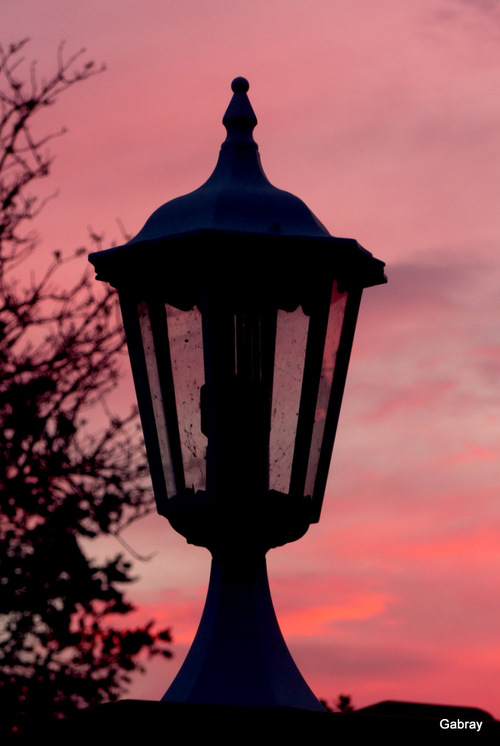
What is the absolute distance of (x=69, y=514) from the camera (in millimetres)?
9594

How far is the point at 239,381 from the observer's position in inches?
148

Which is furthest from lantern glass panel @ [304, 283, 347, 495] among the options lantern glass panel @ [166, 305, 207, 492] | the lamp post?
lantern glass panel @ [166, 305, 207, 492]

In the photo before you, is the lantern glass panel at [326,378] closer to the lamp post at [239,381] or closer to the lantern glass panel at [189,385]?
the lamp post at [239,381]

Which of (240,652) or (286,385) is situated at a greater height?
(286,385)

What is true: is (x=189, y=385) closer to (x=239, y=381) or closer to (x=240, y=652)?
(x=239, y=381)

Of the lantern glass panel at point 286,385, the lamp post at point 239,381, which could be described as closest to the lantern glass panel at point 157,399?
the lamp post at point 239,381

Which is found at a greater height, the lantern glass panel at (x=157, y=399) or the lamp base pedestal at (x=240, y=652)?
the lantern glass panel at (x=157, y=399)

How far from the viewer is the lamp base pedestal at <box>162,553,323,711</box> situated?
3.82 meters

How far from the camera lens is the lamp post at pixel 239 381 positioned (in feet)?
12.4

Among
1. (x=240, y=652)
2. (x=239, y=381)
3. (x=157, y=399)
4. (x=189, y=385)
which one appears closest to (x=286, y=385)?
(x=239, y=381)

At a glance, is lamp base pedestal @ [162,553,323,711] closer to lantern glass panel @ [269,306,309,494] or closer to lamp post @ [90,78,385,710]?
lamp post @ [90,78,385,710]

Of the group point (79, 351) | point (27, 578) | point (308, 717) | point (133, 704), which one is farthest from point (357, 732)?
point (79, 351)

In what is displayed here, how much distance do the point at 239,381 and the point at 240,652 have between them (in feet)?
2.93

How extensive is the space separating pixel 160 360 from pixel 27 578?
5.80 m
